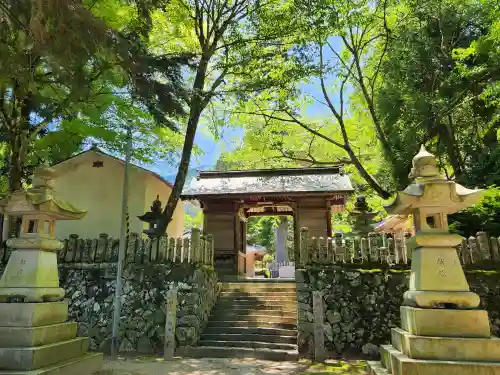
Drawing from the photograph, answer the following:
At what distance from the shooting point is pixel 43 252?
5984 millimetres

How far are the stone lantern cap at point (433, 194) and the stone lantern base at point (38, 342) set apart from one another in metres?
5.80

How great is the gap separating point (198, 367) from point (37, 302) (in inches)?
146

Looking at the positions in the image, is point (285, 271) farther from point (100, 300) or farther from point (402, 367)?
point (402, 367)

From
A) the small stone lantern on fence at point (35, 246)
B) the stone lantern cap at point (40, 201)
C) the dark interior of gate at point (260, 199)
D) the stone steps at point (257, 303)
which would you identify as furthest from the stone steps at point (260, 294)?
the stone lantern cap at point (40, 201)

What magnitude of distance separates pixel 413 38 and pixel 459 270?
11.9 metres

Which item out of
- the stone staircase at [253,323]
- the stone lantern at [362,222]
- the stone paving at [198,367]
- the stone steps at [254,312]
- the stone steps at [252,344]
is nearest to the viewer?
the stone paving at [198,367]

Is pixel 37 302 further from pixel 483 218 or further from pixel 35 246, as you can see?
pixel 483 218

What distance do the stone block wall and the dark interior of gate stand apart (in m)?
3.85

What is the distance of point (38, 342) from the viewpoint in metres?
5.36

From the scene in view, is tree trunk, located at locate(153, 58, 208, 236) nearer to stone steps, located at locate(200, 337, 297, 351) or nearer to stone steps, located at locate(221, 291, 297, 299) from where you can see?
stone steps, located at locate(221, 291, 297, 299)

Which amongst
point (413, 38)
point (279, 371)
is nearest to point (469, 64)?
point (413, 38)

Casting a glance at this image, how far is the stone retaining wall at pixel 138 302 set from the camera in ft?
30.7

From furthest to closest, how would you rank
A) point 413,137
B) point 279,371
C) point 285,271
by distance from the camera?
1. point 285,271
2. point 413,137
3. point 279,371

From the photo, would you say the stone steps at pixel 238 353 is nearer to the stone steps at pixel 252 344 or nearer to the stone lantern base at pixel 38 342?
the stone steps at pixel 252 344
